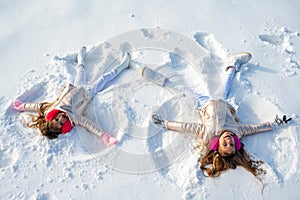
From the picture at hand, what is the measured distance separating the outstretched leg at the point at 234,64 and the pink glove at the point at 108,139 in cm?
120

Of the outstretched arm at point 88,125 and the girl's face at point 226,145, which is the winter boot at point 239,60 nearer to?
the girl's face at point 226,145

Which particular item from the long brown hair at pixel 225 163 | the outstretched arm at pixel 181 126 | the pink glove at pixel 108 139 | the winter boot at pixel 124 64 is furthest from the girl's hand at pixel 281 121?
the winter boot at pixel 124 64

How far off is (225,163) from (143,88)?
111 centimetres

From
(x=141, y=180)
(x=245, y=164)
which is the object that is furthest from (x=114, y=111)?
(x=245, y=164)

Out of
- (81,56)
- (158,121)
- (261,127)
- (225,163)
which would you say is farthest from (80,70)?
(261,127)

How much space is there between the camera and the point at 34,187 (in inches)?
111

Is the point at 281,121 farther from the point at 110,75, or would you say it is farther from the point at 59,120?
the point at 59,120

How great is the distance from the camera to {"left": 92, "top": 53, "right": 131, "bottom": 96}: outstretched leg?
345 cm

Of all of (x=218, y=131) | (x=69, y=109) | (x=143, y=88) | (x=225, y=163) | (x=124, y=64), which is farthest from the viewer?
(x=124, y=64)


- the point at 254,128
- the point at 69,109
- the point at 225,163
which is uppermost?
the point at 69,109

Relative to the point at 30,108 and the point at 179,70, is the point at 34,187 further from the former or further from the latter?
the point at 179,70

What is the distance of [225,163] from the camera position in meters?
2.89

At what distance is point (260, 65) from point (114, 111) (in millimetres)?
1591

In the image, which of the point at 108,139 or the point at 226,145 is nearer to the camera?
the point at 226,145
